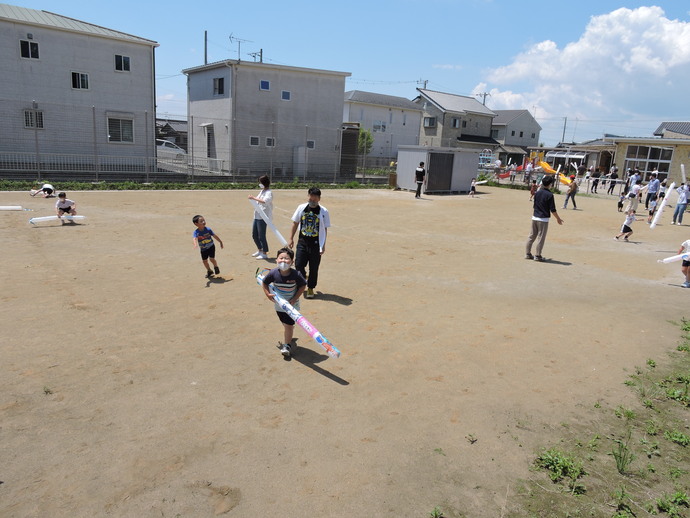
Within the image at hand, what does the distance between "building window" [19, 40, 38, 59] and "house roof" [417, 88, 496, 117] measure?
132 ft

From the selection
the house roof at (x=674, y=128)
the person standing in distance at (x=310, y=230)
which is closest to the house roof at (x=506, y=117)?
the house roof at (x=674, y=128)

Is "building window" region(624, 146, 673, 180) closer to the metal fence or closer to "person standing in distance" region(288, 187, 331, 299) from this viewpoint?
the metal fence

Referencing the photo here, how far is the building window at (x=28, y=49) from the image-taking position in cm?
2341

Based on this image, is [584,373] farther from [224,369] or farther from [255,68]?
[255,68]

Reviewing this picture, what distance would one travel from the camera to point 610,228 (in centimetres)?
1772

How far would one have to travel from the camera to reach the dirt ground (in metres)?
3.62

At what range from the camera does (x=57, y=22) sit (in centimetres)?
2447

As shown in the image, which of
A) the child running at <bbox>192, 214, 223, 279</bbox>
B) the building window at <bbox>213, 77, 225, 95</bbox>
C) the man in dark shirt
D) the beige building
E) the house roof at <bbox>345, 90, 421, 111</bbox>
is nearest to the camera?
the child running at <bbox>192, 214, 223, 279</bbox>

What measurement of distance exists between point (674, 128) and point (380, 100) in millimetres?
29767

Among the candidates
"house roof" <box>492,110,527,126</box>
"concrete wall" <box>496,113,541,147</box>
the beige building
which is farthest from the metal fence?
"house roof" <box>492,110,527,126</box>

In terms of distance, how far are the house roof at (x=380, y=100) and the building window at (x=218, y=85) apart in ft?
68.0

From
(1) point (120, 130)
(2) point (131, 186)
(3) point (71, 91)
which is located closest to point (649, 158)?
(2) point (131, 186)

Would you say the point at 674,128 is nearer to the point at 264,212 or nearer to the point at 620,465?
the point at 264,212

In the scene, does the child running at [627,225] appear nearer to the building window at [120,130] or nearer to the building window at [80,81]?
the building window at [120,130]
